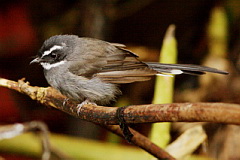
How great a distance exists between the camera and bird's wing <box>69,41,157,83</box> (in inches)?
89.6

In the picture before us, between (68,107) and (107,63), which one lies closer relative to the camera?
(68,107)

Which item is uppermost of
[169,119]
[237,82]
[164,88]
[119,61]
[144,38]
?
[144,38]

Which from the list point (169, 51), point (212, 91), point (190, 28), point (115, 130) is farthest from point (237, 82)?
point (115, 130)

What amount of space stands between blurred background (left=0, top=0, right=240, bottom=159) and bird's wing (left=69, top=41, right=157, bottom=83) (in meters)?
0.88

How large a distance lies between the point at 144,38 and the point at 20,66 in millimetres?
1416

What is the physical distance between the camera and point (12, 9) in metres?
4.49

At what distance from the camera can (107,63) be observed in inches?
93.4

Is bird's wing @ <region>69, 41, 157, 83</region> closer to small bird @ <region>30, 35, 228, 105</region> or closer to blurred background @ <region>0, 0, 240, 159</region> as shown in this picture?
small bird @ <region>30, 35, 228, 105</region>

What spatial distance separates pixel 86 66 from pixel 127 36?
5.82ft

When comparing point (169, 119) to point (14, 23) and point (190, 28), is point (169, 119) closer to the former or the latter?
point (190, 28)

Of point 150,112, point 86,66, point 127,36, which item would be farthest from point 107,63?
point 127,36

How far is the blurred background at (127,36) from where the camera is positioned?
3.49 m

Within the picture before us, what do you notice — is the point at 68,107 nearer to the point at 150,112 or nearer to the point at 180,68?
the point at 180,68

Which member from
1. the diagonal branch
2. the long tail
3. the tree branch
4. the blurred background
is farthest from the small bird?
the blurred background
